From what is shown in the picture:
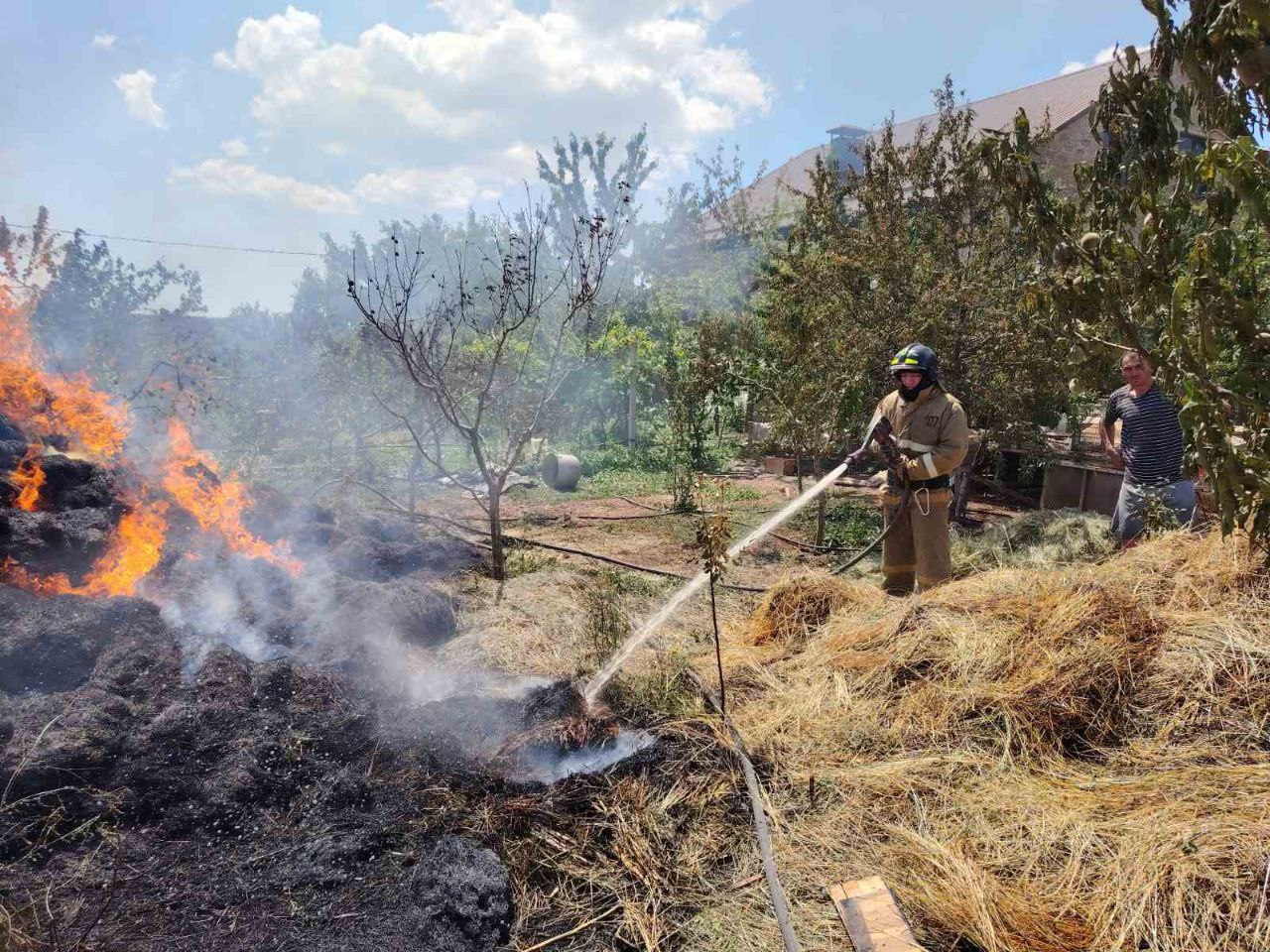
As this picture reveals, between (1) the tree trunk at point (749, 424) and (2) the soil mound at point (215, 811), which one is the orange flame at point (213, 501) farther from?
(1) the tree trunk at point (749, 424)

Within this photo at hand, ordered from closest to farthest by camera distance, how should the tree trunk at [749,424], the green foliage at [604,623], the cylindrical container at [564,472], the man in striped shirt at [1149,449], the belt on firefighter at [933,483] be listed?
the green foliage at [604,623]
the man in striped shirt at [1149,449]
the belt on firefighter at [933,483]
the cylindrical container at [564,472]
the tree trunk at [749,424]

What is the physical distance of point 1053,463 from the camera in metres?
9.12

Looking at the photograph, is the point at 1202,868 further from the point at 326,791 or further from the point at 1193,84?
the point at 326,791

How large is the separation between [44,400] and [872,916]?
7.41 meters

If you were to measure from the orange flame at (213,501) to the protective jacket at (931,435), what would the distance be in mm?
5139

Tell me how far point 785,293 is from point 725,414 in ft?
24.7

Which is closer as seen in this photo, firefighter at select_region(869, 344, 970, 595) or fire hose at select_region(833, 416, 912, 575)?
firefighter at select_region(869, 344, 970, 595)

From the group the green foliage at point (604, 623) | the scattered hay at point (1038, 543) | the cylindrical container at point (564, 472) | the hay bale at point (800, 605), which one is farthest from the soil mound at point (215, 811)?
the cylindrical container at point (564, 472)

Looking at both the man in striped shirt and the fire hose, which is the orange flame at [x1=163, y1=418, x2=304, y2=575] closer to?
the fire hose

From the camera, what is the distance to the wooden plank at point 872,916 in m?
2.32

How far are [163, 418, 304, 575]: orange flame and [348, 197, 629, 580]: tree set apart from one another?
65.7 inches

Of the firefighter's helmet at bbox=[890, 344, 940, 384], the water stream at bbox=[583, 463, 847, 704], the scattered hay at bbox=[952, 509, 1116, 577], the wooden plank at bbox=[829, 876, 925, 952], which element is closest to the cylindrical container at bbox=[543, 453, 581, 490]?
the water stream at bbox=[583, 463, 847, 704]

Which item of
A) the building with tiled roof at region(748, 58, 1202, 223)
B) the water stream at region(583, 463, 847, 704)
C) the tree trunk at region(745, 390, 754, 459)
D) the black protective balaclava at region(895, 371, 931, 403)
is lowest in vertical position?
the water stream at region(583, 463, 847, 704)

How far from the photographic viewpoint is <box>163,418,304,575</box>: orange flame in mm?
6680
